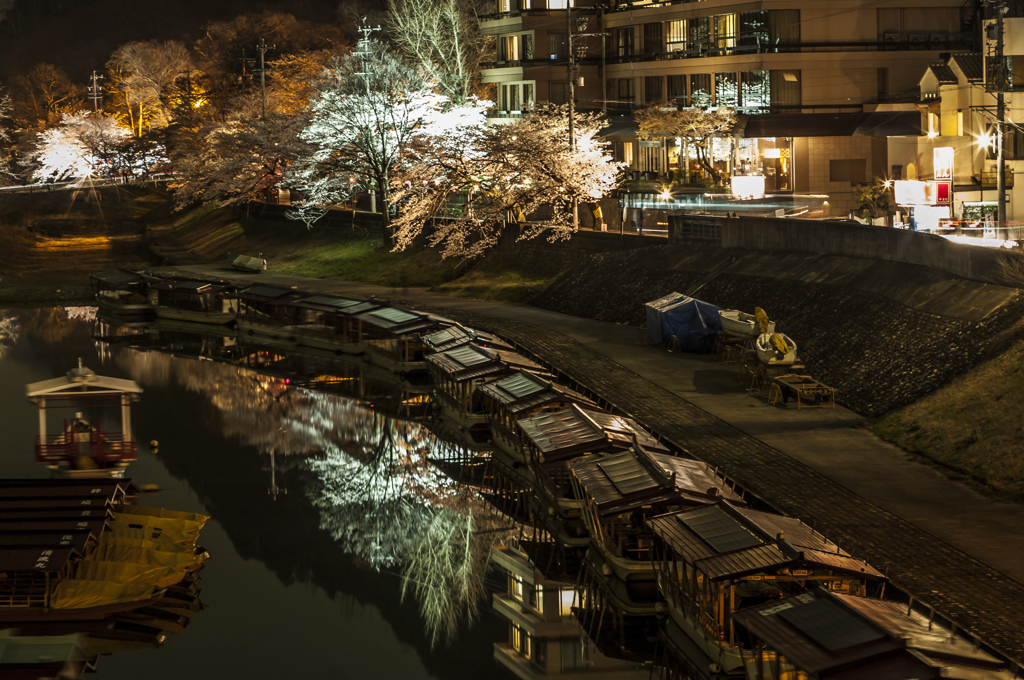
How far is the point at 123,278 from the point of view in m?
65.7

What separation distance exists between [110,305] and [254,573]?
45213 millimetres

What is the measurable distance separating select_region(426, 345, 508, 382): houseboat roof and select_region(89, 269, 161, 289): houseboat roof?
32.2m

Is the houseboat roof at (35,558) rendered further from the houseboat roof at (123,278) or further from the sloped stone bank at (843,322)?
the houseboat roof at (123,278)

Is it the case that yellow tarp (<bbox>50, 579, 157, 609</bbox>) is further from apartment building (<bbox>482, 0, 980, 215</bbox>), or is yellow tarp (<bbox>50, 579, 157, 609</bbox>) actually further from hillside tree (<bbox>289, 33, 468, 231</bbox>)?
apartment building (<bbox>482, 0, 980, 215</bbox>)

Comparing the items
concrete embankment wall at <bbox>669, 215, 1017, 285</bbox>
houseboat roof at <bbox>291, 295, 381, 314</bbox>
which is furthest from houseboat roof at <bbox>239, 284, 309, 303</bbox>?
concrete embankment wall at <bbox>669, 215, 1017, 285</bbox>

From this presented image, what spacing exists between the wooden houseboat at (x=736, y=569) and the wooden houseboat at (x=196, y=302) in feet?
142

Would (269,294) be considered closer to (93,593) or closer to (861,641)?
(93,593)

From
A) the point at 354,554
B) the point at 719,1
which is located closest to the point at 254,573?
the point at 354,554

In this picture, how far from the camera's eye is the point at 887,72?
66.6 m

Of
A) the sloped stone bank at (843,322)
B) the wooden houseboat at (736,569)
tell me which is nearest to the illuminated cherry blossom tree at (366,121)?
the sloped stone bank at (843,322)

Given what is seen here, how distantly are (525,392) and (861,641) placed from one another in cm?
1793

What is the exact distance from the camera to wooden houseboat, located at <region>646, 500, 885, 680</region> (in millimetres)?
16578

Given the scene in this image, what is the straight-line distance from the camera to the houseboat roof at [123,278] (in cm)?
6394

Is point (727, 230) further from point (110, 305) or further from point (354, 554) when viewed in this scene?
point (110, 305)
